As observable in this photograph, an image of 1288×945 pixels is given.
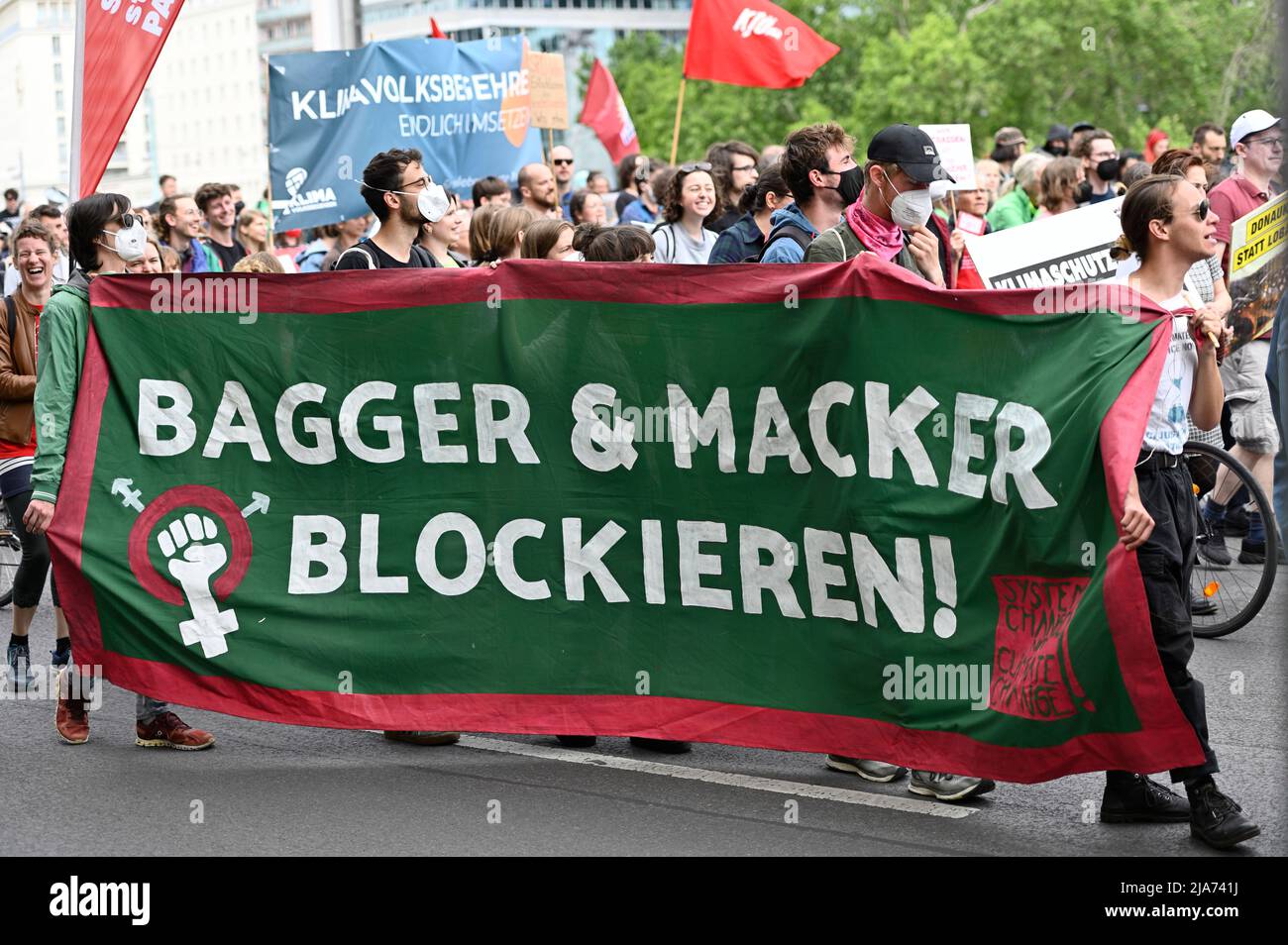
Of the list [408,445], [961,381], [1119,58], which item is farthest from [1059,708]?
[1119,58]

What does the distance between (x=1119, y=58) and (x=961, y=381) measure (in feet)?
175

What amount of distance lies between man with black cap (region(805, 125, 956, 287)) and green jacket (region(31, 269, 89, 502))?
107 inches

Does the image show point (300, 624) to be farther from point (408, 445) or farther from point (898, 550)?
point (898, 550)

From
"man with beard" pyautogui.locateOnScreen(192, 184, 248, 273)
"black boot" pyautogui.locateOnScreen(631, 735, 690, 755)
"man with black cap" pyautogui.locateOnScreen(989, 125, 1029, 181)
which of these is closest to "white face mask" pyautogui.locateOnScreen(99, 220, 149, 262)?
"black boot" pyautogui.locateOnScreen(631, 735, 690, 755)

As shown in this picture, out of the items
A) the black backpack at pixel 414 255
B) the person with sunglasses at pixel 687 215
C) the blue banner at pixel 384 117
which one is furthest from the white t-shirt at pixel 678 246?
the blue banner at pixel 384 117

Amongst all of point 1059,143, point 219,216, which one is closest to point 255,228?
point 219,216

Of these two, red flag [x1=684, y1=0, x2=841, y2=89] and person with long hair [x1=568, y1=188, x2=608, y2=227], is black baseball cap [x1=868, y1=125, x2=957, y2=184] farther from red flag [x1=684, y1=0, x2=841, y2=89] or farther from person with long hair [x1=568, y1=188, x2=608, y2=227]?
red flag [x1=684, y1=0, x2=841, y2=89]

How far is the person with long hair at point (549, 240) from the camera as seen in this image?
6762mm

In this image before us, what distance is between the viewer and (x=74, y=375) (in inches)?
244

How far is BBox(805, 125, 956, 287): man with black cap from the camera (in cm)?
575

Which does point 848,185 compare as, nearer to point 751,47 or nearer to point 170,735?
point 170,735

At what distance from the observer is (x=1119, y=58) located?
54625 mm

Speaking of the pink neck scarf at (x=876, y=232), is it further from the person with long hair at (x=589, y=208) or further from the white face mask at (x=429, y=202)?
the person with long hair at (x=589, y=208)

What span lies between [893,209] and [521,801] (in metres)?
2.39
